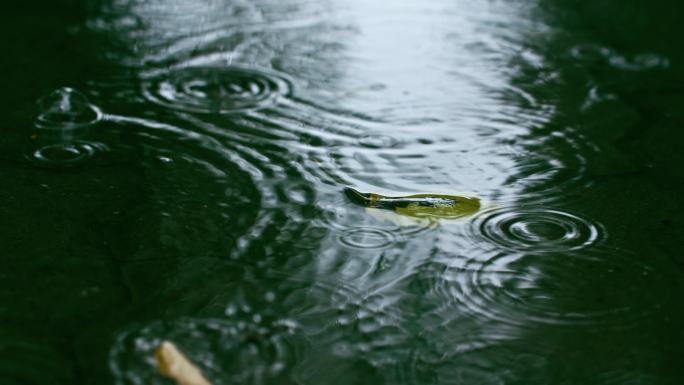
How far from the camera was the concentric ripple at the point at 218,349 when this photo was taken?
110cm

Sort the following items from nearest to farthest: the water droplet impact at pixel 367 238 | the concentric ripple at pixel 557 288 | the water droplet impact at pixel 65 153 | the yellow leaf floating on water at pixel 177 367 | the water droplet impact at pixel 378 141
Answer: the yellow leaf floating on water at pixel 177 367 < the concentric ripple at pixel 557 288 < the water droplet impact at pixel 367 238 < the water droplet impact at pixel 65 153 < the water droplet impact at pixel 378 141

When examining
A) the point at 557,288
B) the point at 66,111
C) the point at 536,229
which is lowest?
the point at 557,288

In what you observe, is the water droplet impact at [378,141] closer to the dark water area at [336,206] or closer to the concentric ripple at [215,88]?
the dark water area at [336,206]

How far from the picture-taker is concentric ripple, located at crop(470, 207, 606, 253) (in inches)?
56.8

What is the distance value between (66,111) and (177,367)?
3.52 ft

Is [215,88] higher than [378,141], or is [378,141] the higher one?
[215,88]

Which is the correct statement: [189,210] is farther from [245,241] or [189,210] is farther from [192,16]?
[192,16]

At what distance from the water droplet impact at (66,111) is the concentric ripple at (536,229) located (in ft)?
3.35

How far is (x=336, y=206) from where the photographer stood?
157 centimetres

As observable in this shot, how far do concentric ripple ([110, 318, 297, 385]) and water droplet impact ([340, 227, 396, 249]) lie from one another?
269 millimetres

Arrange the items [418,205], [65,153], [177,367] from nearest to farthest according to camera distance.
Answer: [177,367] < [418,205] < [65,153]

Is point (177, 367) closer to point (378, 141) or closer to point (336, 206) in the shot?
point (336, 206)

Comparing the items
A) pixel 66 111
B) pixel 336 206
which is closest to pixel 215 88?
pixel 66 111

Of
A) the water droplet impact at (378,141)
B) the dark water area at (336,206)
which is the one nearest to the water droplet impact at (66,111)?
the dark water area at (336,206)
